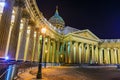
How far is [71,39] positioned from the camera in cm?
5956

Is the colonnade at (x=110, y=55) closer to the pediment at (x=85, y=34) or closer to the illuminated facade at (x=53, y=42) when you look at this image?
the illuminated facade at (x=53, y=42)

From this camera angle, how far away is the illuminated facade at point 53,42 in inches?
760

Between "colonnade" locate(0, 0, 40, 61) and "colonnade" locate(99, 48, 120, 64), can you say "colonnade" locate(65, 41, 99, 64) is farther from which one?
"colonnade" locate(0, 0, 40, 61)

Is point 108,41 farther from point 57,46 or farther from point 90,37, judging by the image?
point 57,46

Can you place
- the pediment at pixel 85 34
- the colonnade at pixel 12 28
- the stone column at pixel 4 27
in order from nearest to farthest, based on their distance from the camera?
the stone column at pixel 4 27
the colonnade at pixel 12 28
the pediment at pixel 85 34

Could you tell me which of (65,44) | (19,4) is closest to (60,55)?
(65,44)

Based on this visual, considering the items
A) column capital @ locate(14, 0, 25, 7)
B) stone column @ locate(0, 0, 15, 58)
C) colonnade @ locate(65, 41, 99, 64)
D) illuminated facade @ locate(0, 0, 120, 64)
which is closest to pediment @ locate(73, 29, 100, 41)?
illuminated facade @ locate(0, 0, 120, 64)

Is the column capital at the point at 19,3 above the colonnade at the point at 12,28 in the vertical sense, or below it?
above

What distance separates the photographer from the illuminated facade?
1929 cm

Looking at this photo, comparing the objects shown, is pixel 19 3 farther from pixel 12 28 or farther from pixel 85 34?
pixel 85 34

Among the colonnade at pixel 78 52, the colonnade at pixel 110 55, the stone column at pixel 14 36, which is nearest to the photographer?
the stone column at pixel 14 36

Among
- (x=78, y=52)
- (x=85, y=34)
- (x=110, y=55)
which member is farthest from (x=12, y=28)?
(x=110, y=55)

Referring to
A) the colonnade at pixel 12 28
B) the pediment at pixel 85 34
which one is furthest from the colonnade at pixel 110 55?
the colonnade at pixel 12 28

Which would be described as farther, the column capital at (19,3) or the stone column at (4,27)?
the column capital at (19,3)
